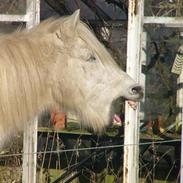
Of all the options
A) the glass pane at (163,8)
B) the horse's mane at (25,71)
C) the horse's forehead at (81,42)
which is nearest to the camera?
the horse's mane at (25,71)

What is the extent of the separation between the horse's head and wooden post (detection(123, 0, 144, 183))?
67 cm

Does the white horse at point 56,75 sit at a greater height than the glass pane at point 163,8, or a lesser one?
lesser

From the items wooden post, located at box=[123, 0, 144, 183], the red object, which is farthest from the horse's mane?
the red object

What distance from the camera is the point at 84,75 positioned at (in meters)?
3.92

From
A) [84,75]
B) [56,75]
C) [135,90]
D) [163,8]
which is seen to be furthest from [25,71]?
[163,8]

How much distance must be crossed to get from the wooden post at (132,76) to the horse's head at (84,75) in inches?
26.2

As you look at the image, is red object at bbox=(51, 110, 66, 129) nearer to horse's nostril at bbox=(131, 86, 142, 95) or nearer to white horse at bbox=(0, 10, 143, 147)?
white horse at bbox=(0, 10, 143, 147)

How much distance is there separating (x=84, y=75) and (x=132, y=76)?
926 millimetres

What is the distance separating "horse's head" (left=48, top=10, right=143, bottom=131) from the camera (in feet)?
12.6

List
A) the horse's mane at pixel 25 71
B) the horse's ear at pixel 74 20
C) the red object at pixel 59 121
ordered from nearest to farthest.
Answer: the horse's mane at pixel 25 71
the horse's ear at pixel 74 20
the red object at pixel 59 121

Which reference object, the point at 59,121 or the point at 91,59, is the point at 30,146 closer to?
the point at 59,121

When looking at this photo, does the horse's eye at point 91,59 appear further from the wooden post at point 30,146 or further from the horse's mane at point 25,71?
the wooden post at point 30,146

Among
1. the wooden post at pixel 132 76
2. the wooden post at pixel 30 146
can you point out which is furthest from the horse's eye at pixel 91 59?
the wooden post at pixel 30 146

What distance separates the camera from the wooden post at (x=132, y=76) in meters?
4.76
